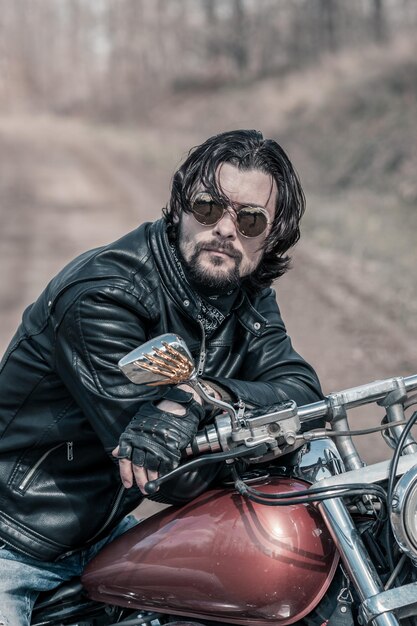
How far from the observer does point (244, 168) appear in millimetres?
2516

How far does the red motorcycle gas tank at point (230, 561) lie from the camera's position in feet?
6.70

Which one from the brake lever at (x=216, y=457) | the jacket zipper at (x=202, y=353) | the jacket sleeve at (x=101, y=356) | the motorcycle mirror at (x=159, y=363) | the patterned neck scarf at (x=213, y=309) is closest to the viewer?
the motorcycle mirror at (x=159, y=363)

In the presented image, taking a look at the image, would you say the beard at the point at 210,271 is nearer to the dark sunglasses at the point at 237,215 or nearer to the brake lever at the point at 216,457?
the dark sunglasses at the point at 237,215

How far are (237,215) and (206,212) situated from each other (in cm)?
9

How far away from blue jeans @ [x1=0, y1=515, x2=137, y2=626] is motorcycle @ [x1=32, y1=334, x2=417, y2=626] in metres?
0.32

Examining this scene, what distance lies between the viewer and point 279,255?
279cm

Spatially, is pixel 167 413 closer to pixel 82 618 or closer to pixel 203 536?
pixel 203 536

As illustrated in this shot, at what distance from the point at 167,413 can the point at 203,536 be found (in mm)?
321

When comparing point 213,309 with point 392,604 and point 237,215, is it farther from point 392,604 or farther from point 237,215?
point 392,604

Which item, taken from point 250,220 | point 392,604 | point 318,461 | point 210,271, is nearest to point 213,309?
point 210,271

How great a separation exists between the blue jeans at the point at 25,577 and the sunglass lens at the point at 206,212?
959mm

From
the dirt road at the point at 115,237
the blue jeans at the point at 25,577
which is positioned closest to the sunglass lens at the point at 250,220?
the blue jeans at the point at 25,577

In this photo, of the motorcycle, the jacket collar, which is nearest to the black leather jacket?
the jacket collar

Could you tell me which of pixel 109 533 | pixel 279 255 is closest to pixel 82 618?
pixel 109 533
